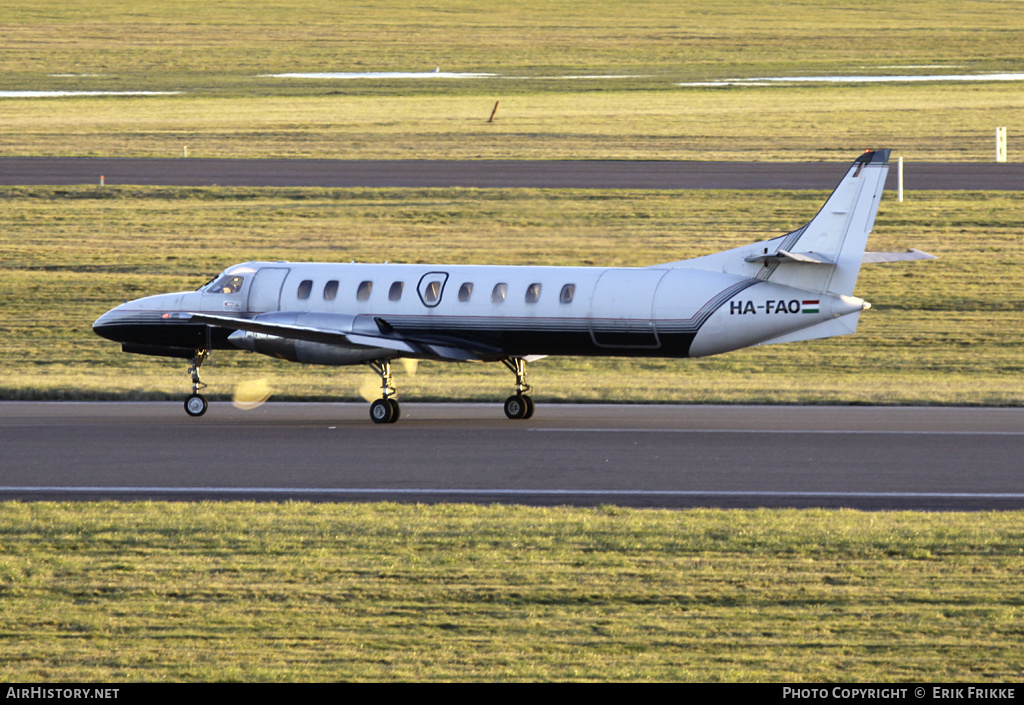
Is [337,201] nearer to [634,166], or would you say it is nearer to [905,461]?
[634,166]

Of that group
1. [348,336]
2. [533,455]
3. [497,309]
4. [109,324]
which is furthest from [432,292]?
[109,324]

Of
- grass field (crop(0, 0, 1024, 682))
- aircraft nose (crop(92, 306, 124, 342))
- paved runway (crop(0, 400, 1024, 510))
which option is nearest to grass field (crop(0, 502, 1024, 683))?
grass field (crop(0, 0, 1024, 682))

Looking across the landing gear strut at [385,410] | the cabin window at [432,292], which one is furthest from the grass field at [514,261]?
the cabin window at [432,292]

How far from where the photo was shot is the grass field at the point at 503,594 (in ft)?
33.6

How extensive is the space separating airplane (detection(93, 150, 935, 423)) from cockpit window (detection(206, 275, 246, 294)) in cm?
4

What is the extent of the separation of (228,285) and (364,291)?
2.71 metres

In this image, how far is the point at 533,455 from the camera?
2125 cm

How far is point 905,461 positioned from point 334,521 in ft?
29.5

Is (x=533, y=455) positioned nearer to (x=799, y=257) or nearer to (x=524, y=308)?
(x=524, y=308)

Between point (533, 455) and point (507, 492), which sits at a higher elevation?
point (533, 455)

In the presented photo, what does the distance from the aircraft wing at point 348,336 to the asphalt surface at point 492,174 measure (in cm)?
2339

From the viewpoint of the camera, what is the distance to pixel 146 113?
235ft

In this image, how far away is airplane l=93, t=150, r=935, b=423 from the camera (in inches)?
934

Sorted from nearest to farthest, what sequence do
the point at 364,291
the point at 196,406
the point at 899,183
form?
the point at 364,291, the point at 196,406, the point at 899,183
